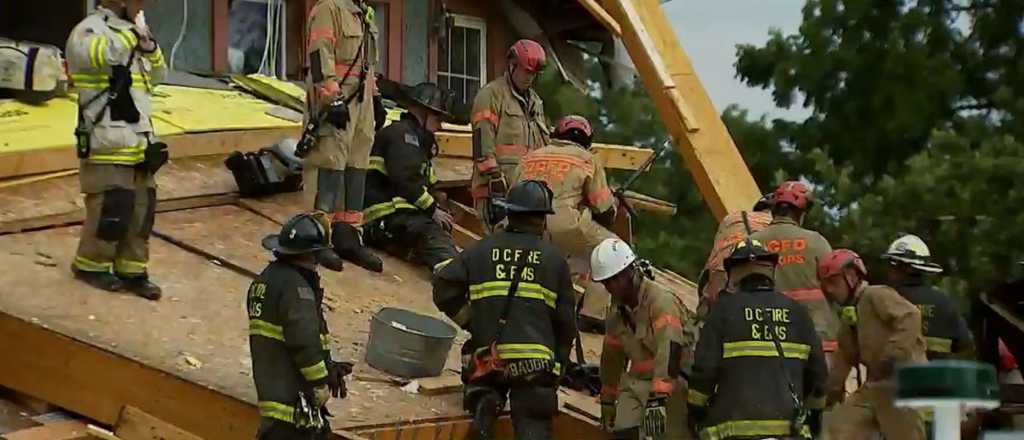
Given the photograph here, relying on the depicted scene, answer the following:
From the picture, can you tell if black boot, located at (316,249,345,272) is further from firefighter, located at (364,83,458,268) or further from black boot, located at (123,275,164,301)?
black boot, located at (123,275,164,301)

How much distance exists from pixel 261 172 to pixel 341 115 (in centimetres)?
165

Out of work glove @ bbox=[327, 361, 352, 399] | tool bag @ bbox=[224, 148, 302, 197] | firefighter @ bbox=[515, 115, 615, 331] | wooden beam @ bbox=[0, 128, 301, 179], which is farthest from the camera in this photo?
tool bag @ bbox=[224, 148, 302, 197]

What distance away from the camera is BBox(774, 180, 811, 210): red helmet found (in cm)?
1114

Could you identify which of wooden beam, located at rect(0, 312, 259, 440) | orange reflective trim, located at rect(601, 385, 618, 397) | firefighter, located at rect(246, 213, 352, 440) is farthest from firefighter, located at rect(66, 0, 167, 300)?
orange reflective trim, located at rect(601, 385, 618, 397)

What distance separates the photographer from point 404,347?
1107cm

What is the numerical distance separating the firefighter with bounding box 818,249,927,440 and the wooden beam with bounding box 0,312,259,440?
3369 mm

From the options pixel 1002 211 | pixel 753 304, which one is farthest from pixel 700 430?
pixel 1002 211

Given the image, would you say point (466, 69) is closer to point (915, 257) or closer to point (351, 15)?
point (351, 15)

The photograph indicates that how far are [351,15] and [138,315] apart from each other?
287cm

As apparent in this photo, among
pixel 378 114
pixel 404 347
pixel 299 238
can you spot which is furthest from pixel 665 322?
pixel 378 114

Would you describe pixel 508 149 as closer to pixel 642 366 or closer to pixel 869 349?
pixel 642 366

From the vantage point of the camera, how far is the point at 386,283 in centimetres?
1298

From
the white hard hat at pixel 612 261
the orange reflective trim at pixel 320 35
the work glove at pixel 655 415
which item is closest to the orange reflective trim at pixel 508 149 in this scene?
the orange reflective trim at pixel 320 35

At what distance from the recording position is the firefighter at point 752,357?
31.3ft
